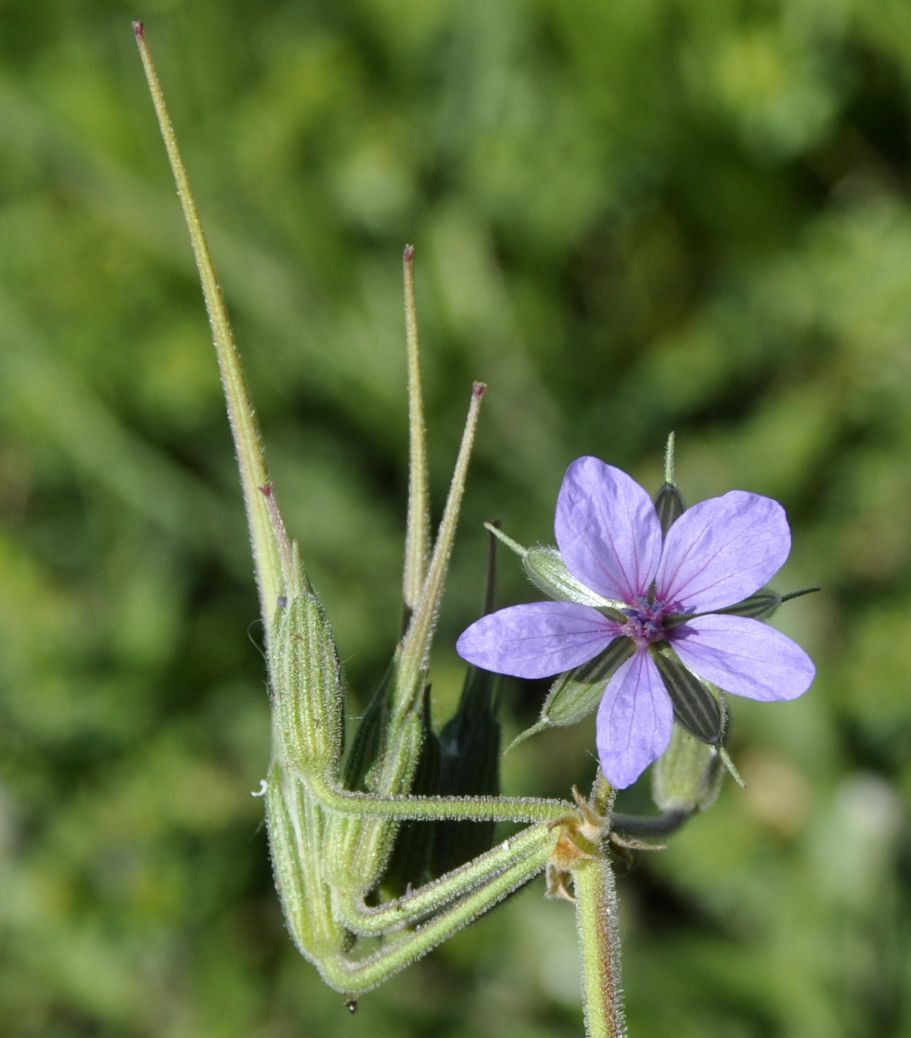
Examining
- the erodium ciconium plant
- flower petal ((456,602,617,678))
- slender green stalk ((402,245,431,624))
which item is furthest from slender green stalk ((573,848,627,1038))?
slender green stalk ((402,245,431,624))

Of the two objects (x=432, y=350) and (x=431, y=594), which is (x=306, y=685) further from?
(x=432, y=350)

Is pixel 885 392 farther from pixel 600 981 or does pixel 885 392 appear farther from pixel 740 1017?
pixel 600 981

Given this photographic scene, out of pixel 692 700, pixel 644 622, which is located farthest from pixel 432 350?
pixel 692 700

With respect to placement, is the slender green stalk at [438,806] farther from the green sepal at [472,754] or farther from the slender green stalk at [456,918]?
the green sepal at [472,754]

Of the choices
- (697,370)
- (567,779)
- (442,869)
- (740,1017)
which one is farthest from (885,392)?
(442,869)

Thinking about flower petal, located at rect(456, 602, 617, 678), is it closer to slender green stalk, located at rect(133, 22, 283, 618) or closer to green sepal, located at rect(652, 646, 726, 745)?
green sepal, located at rect(652, 646, 726, 745)
